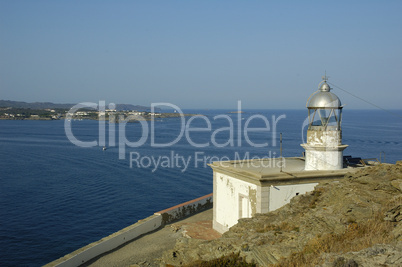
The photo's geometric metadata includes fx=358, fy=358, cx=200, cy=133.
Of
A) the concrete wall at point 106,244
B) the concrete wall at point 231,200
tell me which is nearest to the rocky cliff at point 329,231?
the concrete wall at point 231,200

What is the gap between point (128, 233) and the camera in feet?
54.7

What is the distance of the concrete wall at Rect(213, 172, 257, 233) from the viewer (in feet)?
46.8

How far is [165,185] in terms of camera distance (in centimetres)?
3928

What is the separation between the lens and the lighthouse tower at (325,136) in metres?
15.5

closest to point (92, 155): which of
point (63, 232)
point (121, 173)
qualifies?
point (121, 173)

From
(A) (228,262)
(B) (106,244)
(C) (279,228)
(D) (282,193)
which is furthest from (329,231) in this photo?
(B) (106,244)

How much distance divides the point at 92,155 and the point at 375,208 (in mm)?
55573

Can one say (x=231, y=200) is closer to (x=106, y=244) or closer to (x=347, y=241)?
(x=106, y=244)

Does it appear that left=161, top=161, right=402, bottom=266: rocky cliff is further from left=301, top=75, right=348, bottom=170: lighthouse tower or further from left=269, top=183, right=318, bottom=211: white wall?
left=301, top=75, right=348, bottom=170: lighthouse tower

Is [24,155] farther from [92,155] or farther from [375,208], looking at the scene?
[375,208]

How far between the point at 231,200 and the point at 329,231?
282 inches

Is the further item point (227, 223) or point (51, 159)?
point (51, 159)

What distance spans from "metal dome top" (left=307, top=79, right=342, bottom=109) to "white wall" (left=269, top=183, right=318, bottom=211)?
12.0ft

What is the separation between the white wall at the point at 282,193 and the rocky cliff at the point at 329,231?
180 cm
